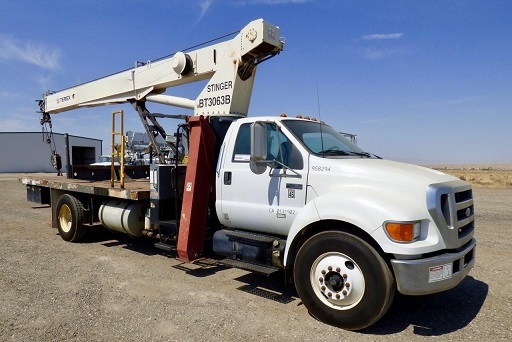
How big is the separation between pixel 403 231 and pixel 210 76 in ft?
15.7

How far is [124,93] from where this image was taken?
29.8ft

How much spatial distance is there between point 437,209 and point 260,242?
2130 mm

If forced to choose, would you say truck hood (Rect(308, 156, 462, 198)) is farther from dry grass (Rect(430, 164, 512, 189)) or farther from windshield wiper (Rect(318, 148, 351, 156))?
dry grass (Rect(430, 164, 512, 189))

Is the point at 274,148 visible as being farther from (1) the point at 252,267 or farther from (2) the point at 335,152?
(1) the point at 252,267

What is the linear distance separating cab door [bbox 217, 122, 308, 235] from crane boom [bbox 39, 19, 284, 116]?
136cm

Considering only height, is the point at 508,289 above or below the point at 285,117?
below

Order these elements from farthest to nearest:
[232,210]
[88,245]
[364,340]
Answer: [88,245] < [232,210] < [364,340]

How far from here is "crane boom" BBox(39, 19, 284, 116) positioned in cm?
612

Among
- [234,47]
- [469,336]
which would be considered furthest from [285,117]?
[469,336]

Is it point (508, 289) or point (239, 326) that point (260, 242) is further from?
point (508, 289)

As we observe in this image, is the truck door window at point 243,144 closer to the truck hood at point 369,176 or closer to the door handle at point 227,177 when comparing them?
the door handle at point 227,177

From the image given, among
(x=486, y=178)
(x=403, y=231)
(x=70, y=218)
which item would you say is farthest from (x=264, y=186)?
(x=486, y=178)

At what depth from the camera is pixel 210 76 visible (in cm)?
713

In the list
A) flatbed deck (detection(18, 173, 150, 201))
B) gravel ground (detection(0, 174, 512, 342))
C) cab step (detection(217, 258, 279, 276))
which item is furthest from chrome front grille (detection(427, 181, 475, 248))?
flatbed deck (detection(18, 173, 150, 201))
